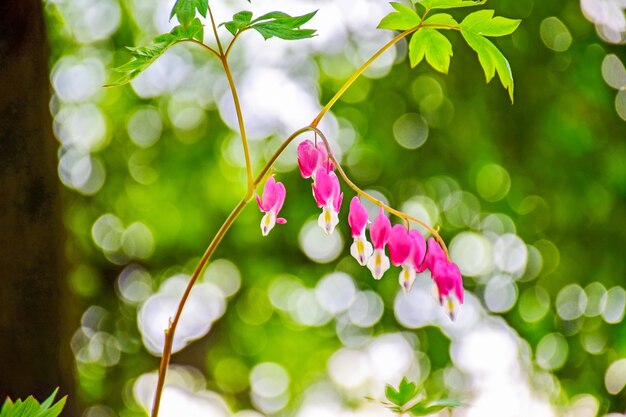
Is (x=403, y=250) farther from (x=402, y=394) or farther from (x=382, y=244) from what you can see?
(x=402, y=394)

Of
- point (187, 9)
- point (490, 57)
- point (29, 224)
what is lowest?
point (29, 224)

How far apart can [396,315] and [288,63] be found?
1577 millimetres

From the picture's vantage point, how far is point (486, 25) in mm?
762

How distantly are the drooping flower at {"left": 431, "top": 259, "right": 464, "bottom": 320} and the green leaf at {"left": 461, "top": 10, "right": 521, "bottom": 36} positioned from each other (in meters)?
0.27

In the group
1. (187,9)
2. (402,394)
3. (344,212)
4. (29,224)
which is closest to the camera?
(187,9)

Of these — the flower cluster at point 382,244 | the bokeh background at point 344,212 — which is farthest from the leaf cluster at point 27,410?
the bokeh background at point 344,212

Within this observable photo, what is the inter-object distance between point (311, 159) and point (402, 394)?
0.29 m

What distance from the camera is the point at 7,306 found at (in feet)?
6.16

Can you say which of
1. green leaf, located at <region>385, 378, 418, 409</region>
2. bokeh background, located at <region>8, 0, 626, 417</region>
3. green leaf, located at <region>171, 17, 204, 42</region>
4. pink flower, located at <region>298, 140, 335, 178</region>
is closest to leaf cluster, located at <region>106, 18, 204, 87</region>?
green leaf, located at <region>171, 17, 204, 42</region>

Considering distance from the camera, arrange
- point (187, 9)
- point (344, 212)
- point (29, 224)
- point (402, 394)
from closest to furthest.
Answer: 1. point (187, 9)
2. point (402, 394)
3. point (29, 224)
4. point (344, 212)

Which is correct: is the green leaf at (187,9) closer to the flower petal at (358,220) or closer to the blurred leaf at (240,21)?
the blurred leaf at (240,21)

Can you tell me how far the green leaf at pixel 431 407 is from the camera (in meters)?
0.74

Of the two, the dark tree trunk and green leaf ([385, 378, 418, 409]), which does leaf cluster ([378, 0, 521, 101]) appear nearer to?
green leaf ([385, 378, 418, 409])

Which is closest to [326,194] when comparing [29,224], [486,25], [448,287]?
[448,287]
